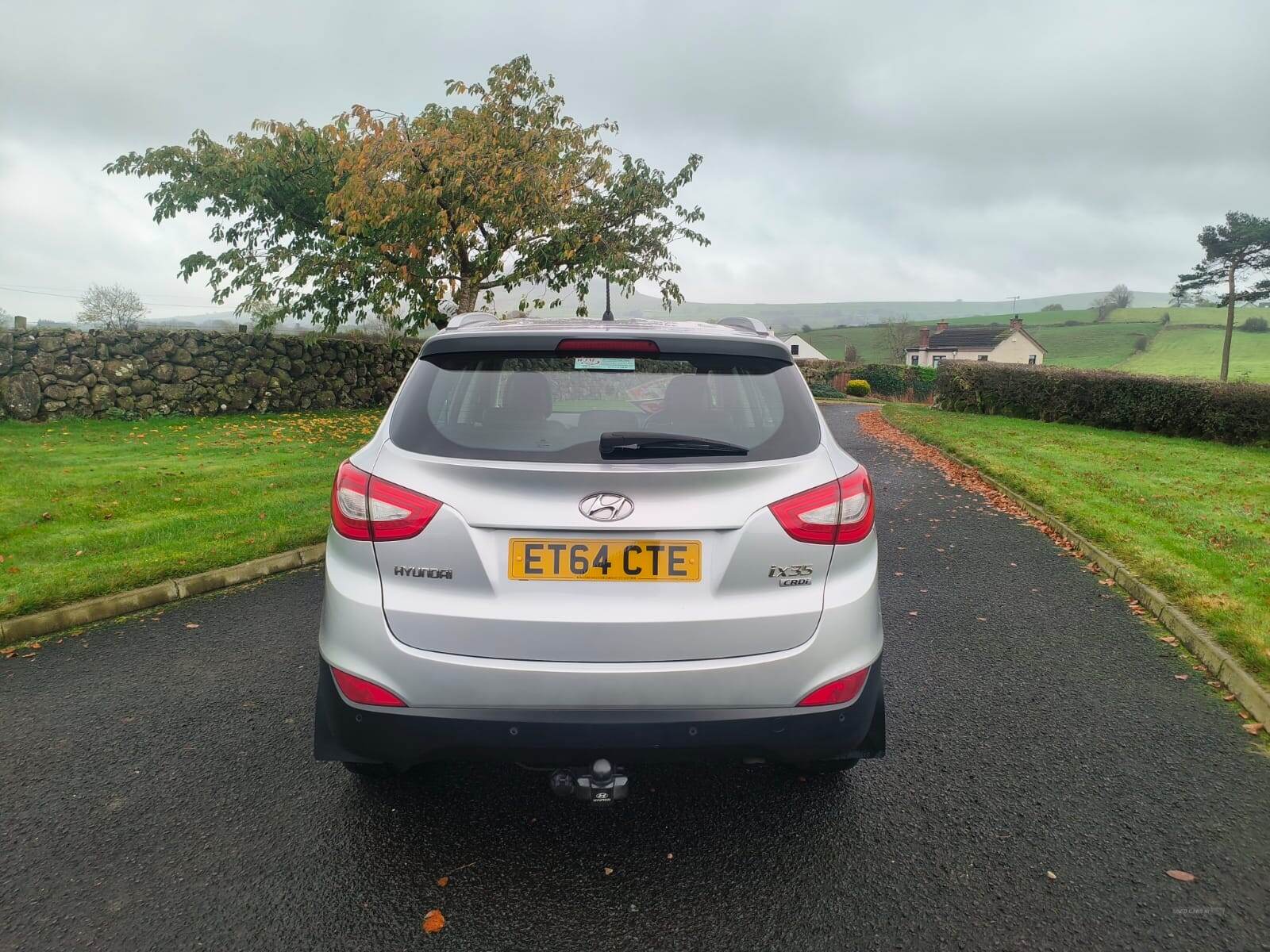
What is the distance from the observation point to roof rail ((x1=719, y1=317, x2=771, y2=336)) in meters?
3.03

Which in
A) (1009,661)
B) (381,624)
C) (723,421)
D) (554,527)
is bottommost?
(1009,661)

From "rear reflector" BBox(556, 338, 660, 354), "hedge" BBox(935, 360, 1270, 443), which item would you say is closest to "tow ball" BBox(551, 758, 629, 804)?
"rear reflector" BBox(556, 338, 660, 354)

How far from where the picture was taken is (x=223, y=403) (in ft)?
58.4

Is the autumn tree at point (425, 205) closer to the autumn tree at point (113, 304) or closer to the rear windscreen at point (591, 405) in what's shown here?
the rear windscreen at point (591, 405)

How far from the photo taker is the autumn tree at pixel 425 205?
50.5 ft

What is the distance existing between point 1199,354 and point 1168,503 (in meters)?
83.8

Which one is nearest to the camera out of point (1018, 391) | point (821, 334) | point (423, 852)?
point (423, 852)

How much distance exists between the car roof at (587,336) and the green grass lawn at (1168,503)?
135 inches

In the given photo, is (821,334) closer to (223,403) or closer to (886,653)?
(223,403)

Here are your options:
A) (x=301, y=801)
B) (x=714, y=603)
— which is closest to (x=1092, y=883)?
(x=714, y=603)

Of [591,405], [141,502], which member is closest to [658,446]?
[591,405]

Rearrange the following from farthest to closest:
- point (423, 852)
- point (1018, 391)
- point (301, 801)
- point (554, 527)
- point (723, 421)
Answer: point (1018, 391)
point (301, 801)
point (423, 852)
point (723, 421)
point (554, 527)

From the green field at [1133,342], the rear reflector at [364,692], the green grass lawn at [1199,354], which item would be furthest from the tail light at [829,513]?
the green field at [1133,342]

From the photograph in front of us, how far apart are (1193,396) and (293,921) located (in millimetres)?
22992
